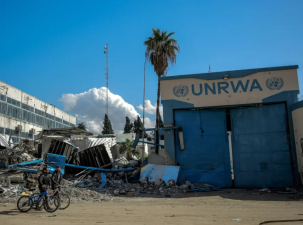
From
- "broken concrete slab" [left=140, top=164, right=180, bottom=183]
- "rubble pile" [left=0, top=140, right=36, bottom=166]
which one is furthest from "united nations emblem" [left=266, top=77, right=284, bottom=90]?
"rubble pile" [left=0, top=140, right=36, bottom=166]

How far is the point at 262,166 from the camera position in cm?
1638

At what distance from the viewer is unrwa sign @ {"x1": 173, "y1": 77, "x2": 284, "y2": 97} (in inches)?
650

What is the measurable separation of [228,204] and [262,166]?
587cm

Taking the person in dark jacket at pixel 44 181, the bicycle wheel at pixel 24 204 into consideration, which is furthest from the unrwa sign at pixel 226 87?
the bicycle wheel at pixel 24 204

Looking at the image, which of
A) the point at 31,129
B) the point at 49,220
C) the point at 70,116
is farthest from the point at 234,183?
the point at 70,116

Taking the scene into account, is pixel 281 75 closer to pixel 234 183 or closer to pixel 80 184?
pixel 234 183

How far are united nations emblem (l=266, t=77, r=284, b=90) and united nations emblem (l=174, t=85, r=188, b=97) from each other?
4589 millimetres

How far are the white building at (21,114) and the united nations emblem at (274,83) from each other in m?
31.1

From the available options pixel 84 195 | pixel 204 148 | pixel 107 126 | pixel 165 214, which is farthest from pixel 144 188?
pixel 107 126

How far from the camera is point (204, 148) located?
16938mm

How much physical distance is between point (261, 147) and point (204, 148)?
314cm

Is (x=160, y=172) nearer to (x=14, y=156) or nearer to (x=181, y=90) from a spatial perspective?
(x=181, y=90)

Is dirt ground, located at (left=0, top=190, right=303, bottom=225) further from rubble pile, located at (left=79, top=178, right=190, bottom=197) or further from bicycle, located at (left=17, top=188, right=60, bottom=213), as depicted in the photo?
rubble pile, located at (left=79, top=178, right=190, bottom=197)

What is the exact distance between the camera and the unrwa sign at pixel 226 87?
16516 millimetres
